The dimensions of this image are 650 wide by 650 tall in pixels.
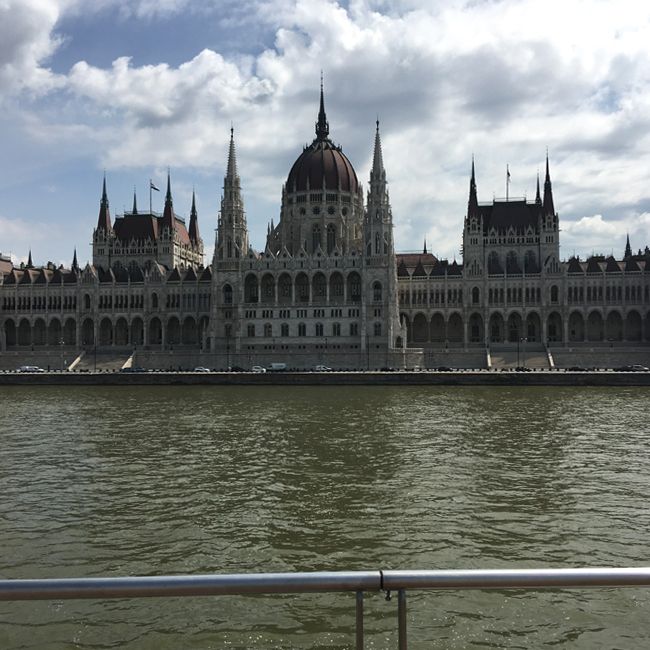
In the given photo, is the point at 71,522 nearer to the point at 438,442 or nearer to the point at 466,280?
the point at 438,442

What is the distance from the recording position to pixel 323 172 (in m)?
118

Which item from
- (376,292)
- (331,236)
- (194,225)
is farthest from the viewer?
(194,225)

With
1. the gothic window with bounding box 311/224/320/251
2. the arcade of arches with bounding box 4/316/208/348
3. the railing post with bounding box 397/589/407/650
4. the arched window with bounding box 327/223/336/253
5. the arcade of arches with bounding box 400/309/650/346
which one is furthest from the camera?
the gothic window with bounding box 311/224/320/251

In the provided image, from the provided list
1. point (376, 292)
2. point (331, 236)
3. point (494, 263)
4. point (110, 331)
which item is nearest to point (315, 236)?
point (331, 236)

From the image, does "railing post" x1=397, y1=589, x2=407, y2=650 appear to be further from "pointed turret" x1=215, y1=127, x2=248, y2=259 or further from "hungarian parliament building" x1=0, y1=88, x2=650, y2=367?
"pointed turret" x1=215, y1=127, x2=248, y2=259

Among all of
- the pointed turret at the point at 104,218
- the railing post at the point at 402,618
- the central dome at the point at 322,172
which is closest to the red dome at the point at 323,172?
the central dome at the point at 322,172

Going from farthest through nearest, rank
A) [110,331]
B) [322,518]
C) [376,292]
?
[110,331], [376,292], [322,518]

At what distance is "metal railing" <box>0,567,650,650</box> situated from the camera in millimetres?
4246

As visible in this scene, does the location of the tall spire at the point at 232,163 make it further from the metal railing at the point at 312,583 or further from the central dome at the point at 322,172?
the metal railing at the point at 312,583

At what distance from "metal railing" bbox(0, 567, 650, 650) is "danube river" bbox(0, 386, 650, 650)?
8452 mm

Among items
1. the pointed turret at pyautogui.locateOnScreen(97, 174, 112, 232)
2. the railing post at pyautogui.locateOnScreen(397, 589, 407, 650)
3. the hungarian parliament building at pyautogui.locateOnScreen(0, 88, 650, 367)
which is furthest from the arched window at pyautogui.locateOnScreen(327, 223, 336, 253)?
the railing post at pyautogui.locateOnScreen(397, 589, 407, 650)

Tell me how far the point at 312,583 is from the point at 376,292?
99.1 metres

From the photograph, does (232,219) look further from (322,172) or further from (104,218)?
(104,218)

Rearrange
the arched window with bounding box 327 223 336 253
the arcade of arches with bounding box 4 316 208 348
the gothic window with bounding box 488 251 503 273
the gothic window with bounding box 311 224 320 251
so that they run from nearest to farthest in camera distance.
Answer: the gothic window with bounding box 488 251 503 273
the arcade of arches with bounding box 4 316 208 348
the arched window with bounding box 327 223 336 253
the gothic window with bounding box 311 224 320 251
